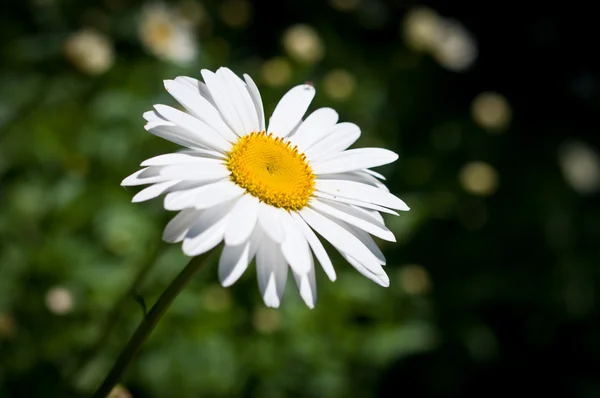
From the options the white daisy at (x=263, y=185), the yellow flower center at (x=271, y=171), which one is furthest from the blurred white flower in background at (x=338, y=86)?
the yellow flower center at (x=271, y=171)

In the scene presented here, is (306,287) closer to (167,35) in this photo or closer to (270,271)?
(270,271)

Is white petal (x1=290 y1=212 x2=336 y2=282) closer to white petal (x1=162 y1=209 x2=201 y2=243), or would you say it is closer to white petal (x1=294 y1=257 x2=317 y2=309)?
white petal (x1=294 y1=257 x2=317 y2=309)

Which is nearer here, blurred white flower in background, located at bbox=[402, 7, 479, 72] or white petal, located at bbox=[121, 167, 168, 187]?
white petal, located at bbox=[121, 167, 168, 187]

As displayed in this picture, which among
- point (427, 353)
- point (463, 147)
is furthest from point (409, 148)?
point (427, 353)

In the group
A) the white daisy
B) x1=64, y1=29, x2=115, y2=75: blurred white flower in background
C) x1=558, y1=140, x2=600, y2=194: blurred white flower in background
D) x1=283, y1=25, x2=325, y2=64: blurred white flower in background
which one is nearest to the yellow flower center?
the white daisy

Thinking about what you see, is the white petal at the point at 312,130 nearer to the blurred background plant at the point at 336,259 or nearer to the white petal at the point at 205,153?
the white petal at the point at 205,153

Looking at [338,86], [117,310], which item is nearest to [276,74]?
[338,86]
